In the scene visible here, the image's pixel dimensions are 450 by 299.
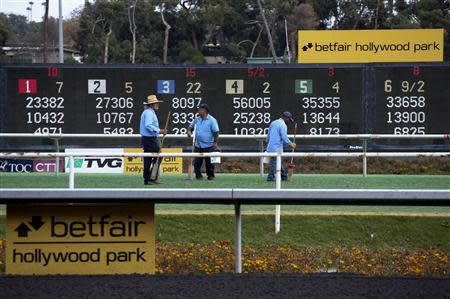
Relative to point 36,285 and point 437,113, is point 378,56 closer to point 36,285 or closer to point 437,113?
point 437,113

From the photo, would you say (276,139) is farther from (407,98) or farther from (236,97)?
(407,98)

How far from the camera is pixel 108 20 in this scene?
52.8m

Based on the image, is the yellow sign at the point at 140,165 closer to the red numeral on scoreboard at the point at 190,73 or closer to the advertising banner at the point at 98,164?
the advertising banner at the point at 98,164

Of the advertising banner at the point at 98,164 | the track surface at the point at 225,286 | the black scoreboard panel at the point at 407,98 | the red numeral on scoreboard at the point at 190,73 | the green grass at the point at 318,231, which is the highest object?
the red numeral on scoreboard at the point at 190,73

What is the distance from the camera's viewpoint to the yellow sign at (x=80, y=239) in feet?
26.5

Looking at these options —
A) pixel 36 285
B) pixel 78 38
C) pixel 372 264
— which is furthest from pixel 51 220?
pixel 78 38

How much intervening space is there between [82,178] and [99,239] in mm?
7847

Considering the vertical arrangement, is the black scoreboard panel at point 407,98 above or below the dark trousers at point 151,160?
above

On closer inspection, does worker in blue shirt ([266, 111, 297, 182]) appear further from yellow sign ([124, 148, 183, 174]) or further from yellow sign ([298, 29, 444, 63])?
yellow sign ([298, 29, 444, 63])

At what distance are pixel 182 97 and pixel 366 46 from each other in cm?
490

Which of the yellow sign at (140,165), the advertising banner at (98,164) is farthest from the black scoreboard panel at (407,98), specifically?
the advertising banner at (98,164)

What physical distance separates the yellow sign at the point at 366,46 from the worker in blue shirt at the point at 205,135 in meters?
4.97

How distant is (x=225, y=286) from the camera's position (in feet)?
22.4

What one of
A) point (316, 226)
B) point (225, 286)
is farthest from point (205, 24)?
point (225, 286)
